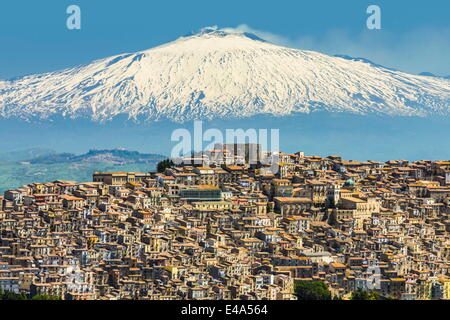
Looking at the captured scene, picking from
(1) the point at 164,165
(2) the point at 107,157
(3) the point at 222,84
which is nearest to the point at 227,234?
(1) the point at 164,165

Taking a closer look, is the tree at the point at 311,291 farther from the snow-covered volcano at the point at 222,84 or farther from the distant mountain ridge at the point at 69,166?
Result: the snow-covered volcano at the point at 222,84

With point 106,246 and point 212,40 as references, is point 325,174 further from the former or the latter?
point 212,40

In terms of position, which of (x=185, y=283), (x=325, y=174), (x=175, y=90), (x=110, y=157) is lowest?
(x=185, y=283)

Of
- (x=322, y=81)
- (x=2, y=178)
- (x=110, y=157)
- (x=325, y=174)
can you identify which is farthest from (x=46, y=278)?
(x=322, y=81)

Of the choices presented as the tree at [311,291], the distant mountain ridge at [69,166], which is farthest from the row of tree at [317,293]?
the distant mountain ridge at [69,166]

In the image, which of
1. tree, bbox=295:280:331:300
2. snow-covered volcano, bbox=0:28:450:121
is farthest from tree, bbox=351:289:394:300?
snow-covered volcano, bbox=0:28:450:121

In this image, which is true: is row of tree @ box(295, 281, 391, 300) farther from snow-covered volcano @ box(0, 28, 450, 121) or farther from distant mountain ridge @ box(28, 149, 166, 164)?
snow-covered volcano @ box(0, 28, 450, 121)

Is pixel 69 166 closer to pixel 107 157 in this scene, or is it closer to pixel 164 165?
pixel 107 157
